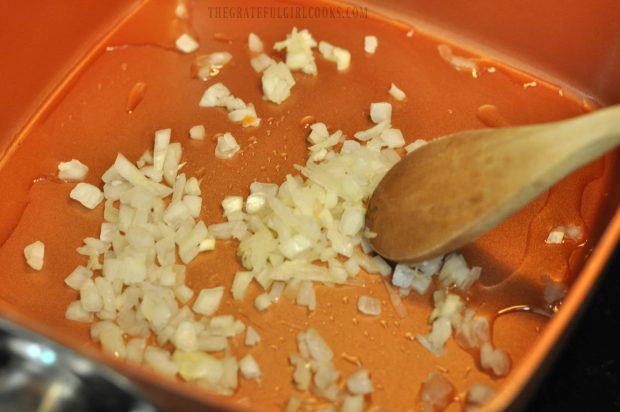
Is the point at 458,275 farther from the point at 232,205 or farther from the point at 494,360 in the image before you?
the point at 232,205

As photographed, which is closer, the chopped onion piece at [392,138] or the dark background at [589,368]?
the dark background at [589,368]

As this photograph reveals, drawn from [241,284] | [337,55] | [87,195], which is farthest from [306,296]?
[337,55]

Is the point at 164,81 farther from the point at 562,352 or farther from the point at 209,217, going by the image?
the point at 562,352

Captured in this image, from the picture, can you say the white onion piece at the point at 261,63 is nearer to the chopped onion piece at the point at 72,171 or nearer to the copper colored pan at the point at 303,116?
the copper colored pan at the point at 303,116

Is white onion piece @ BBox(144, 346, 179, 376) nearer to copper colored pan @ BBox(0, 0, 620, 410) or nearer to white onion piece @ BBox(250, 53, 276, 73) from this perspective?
copper colored pan @ BBox(0, 0, 620, 410)

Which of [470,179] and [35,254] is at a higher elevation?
[470,179]

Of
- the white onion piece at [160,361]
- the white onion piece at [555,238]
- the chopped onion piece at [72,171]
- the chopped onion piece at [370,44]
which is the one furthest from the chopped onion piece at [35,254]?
the white onion piece at [555,238]

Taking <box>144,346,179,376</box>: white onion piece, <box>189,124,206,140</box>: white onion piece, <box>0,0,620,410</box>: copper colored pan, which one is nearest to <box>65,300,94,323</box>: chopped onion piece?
<box>0,0,620,410</box>: copper colored pan
